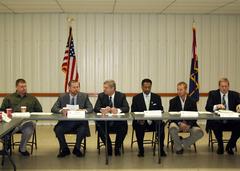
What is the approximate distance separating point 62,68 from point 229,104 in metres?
4.15

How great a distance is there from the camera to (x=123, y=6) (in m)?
8.06

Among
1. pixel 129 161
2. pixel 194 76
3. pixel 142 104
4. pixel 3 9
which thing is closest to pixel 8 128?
pixel 129 161

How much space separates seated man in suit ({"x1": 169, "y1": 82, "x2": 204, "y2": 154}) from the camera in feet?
19.1

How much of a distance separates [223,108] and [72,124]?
248 centimetres

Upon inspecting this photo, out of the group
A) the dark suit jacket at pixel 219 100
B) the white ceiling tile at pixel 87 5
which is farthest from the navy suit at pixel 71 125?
the white ceiling tile at pixel 87 5

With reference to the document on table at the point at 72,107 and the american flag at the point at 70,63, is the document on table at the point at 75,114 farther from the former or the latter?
the american flag at the point at 70,63

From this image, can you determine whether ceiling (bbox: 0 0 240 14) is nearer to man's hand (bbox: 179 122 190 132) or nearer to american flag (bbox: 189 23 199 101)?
american flag (bbox: 189 23 199 101)

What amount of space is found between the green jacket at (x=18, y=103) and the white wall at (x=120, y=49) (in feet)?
9.14

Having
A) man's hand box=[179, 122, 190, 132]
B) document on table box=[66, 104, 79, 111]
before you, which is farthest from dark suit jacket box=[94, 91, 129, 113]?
man's hand box=[179, 122, 190, 132]

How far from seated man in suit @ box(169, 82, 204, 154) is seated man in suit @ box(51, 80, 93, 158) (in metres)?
1.39

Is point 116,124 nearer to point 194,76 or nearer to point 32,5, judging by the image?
point 194,76

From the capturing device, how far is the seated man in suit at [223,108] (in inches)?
235

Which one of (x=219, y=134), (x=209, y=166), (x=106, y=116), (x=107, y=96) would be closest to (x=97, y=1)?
(x=107, y=96)

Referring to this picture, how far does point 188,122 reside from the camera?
602 cm
